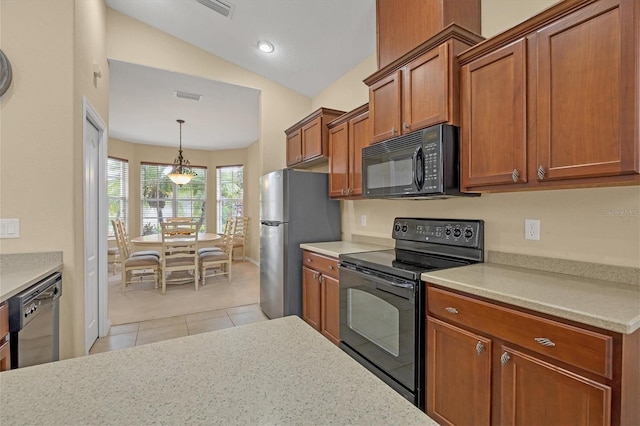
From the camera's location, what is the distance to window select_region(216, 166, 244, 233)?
7.32 metres

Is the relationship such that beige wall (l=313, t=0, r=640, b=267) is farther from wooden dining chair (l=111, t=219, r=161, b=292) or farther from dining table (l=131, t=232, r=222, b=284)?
wooden dining chair (l=111, t=219, r=161, b=292)

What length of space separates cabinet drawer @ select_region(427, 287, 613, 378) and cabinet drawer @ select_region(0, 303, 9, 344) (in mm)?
1960

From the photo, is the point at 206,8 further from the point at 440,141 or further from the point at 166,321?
the point at 166,321

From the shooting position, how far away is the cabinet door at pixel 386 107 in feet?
7.06

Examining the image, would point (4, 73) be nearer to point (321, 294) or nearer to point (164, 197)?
point (321, 294)

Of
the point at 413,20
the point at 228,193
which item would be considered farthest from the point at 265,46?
the point at 228,193

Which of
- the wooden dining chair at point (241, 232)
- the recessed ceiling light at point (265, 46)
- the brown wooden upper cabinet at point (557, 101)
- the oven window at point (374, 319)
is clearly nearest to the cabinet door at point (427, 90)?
the brown wooden upper cabinet at point (557, 101)

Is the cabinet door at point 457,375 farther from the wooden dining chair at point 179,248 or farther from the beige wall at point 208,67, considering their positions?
the wooden dining chair at point 179,248

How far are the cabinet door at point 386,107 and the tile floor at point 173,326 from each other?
7.81ft

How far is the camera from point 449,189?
6.06ft

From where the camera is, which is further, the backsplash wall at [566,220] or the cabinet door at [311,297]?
the cabinet door at [311,297]

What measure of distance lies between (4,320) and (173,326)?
2.13 metres

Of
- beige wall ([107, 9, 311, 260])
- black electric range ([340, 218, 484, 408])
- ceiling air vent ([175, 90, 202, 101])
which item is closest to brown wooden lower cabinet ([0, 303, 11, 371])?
black electric range ([340, 218, 484, 408])

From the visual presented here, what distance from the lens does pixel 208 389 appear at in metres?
0.60
